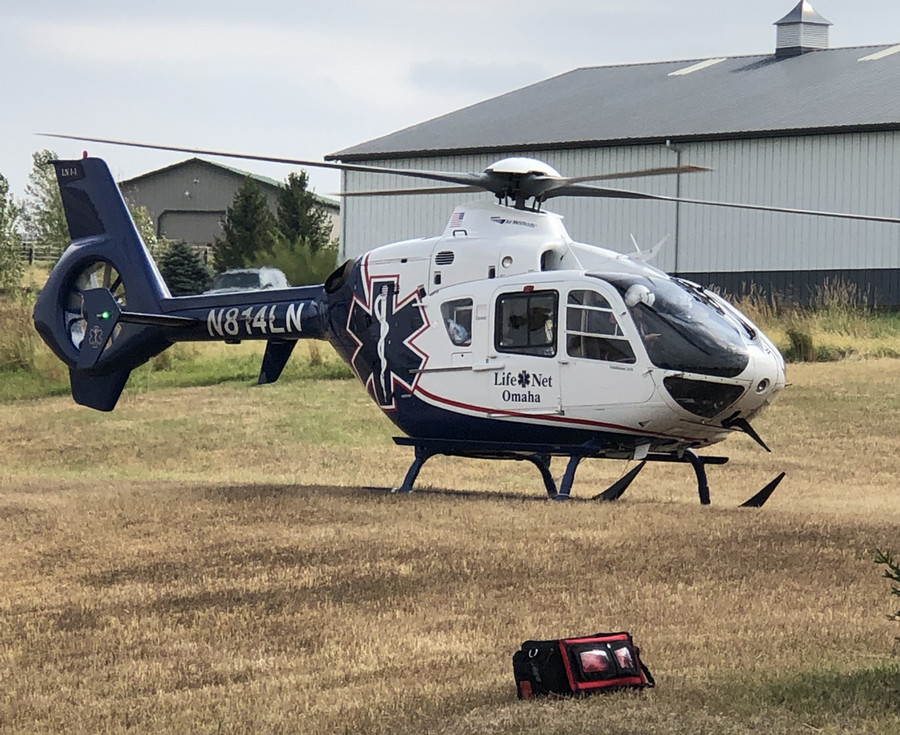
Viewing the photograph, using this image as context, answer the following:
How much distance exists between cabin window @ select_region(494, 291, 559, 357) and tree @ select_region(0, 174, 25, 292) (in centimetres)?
4285

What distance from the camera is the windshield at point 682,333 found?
48.0 ft

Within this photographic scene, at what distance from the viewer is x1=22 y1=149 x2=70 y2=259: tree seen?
2470 inches

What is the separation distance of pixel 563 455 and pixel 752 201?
2858 cm

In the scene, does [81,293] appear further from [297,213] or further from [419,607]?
[297,213]

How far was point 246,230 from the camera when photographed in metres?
65.5

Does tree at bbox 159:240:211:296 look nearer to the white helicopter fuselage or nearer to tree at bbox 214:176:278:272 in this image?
tree at bbox 214:176:278:272

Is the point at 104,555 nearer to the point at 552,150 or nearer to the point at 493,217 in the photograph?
the point at 493,217

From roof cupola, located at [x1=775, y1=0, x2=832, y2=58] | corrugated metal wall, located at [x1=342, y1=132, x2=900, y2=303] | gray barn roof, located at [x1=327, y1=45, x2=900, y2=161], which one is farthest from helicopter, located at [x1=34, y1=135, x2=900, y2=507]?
roof cupola, located at [x1=775, y1=0, x2=832, y2=58]

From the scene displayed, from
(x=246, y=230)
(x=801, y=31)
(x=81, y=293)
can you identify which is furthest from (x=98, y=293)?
(x=246, y=230)

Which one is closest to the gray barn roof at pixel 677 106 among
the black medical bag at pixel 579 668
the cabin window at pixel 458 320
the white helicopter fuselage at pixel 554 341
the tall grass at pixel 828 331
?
the tall grass at pixel 828 331

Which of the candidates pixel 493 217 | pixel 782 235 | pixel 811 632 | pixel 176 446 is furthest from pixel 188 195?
pixel 811 632

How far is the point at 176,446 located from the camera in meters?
24.5

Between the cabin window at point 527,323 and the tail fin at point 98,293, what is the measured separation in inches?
206

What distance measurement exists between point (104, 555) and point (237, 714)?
5.19 m
